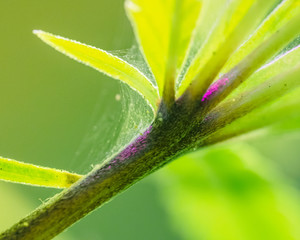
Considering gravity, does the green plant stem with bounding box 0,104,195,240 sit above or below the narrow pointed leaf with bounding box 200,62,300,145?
above

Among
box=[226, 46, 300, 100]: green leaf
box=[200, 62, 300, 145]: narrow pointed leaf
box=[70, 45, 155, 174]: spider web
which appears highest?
box=[226, 46, 300, 100]: green leaf

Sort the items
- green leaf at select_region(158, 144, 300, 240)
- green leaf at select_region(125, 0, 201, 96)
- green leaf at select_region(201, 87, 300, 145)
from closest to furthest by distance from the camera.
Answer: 1. green leaf at select_region(125, 0, 201, 96)
2. green leaf at select_region(201, 87, 300, 145)
3. green leaf at select_region(158, 144, 300, 240)

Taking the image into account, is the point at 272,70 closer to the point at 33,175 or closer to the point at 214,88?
the point at 214,88

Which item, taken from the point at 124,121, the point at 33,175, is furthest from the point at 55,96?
the point at 33,175

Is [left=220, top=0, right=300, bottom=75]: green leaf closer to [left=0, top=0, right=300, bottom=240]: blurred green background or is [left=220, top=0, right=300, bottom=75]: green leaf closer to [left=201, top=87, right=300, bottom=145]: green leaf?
[left=201, top=87, right=300, bottom=145]: green leaf

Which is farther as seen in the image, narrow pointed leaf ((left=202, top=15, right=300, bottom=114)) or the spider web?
the spider web

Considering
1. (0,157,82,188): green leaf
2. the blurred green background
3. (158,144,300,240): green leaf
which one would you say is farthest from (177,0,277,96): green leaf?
the blurred green background

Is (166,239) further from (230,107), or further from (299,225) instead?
(230,107)
